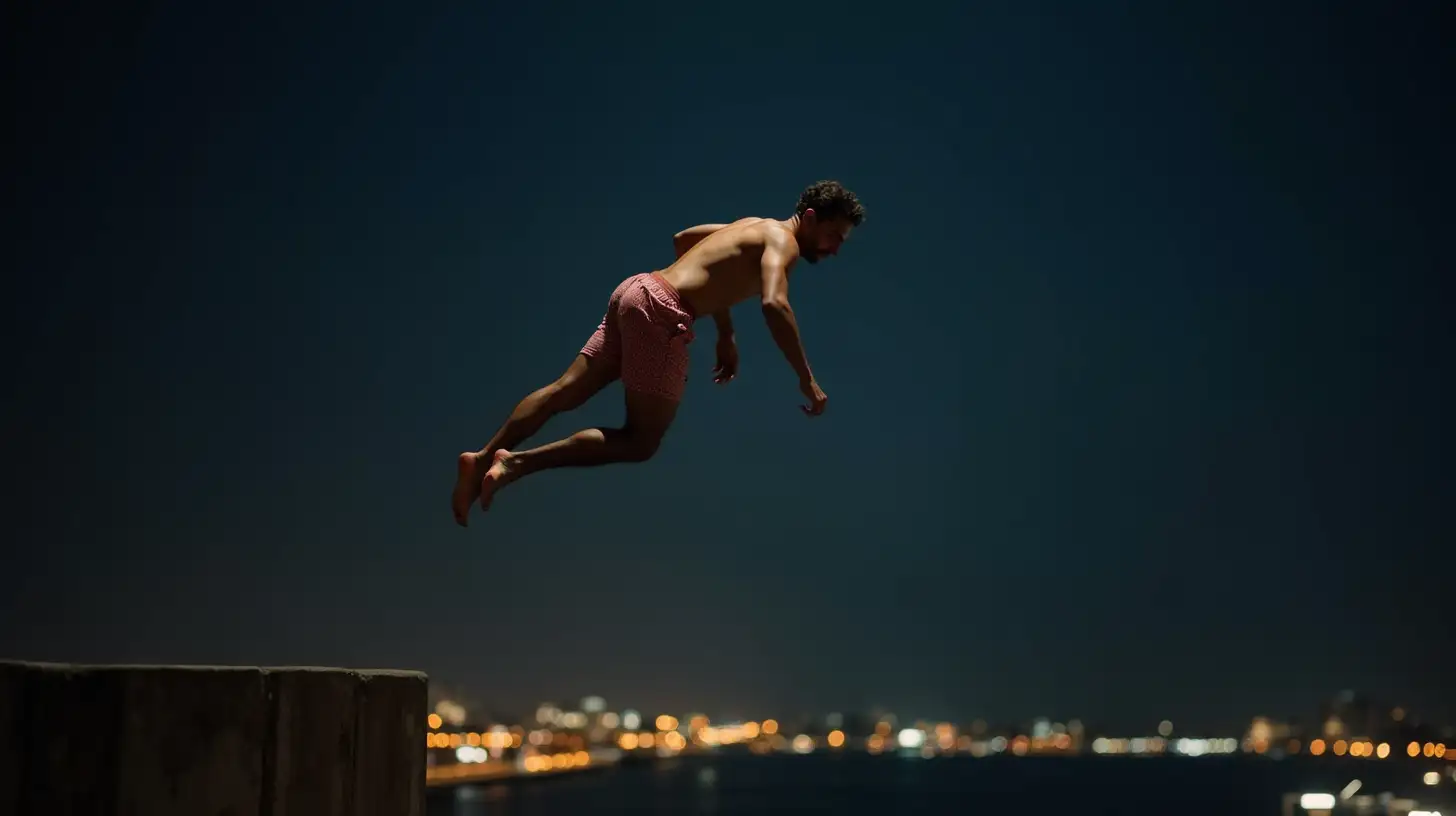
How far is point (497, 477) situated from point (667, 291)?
1.23m

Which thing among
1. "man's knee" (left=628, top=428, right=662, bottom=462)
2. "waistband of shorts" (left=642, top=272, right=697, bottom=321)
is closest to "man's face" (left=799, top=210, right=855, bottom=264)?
"waistband of shorts" (left=642, top=272, right=697, bottom=321)

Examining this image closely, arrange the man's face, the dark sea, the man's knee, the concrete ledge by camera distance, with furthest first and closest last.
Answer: the dark sea, the man's face, the man's knee, the concrete ledge

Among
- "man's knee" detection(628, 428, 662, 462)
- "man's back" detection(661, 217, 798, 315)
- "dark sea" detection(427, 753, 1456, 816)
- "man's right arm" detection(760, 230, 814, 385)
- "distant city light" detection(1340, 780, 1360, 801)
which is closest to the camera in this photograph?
"man's right arm" detection(760, 230, 814, 385)

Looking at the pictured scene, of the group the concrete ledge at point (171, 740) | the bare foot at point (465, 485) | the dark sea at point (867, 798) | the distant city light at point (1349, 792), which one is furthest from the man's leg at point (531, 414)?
the dark sea at point (867, 798)

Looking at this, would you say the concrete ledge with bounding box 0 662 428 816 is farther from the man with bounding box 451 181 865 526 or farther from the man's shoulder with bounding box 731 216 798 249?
the man's shoulder with bounding box 731 216 798 249

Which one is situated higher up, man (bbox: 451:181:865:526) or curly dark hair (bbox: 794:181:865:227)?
curly dark hair (bbox: 794:181:865:227)

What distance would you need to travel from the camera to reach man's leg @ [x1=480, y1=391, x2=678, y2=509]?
7371 mm

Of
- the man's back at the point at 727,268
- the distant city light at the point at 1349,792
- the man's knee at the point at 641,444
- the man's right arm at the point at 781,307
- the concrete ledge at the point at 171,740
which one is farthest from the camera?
the distant city light at the point at 1349,792

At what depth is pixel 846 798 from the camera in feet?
523

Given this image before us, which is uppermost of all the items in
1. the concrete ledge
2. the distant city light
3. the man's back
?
the man's back

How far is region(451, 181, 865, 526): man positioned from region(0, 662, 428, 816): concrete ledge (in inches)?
112

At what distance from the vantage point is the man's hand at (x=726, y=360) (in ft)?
27.2

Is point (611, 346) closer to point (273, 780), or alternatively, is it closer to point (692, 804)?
point (273, 780)

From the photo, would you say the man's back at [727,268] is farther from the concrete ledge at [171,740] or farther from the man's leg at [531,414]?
the concrete ledge at [171,740]
